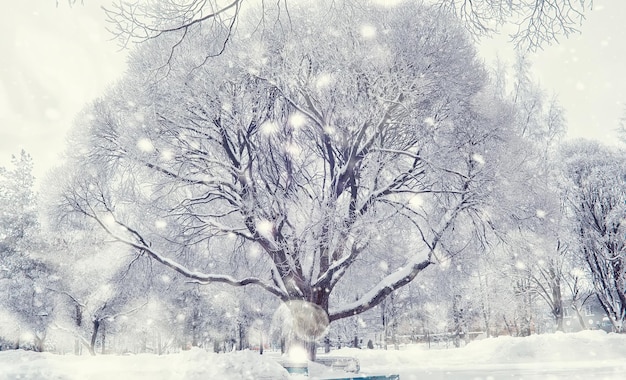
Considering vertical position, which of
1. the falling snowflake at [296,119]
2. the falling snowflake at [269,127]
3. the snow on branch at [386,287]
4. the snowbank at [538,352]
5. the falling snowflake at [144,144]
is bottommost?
the snowbank at [538,352]

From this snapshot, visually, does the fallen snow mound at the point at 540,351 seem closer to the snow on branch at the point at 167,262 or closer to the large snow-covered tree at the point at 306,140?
the snow on branch at the point at 167,262

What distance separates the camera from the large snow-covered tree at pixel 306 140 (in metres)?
11.5

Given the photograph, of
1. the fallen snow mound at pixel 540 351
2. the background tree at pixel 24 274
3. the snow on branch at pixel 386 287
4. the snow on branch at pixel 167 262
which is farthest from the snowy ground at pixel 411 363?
the background tree at pixel 24 274

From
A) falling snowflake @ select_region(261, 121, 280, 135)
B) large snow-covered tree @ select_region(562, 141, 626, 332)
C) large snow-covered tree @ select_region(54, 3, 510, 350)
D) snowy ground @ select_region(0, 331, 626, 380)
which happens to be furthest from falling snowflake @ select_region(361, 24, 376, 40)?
large snow-covered tree @ select_region(562, 141, 626, 332)

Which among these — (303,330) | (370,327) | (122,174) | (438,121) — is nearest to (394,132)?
(438,121)

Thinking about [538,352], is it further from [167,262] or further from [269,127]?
[167,262]

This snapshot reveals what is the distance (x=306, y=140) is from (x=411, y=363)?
531 inches

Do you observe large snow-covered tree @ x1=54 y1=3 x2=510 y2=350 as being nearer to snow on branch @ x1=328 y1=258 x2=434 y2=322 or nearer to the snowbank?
snow on branch @ x1=328 y1=258 x2=434 y2=322

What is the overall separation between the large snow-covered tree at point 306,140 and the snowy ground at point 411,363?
3.45 m

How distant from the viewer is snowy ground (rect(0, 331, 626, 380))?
27.2 feet

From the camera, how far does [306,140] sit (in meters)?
13.8

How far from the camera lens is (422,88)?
11.1 m

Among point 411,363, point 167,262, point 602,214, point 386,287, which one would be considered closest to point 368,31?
point 386,287

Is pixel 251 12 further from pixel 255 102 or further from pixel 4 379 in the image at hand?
pixel 4 379
